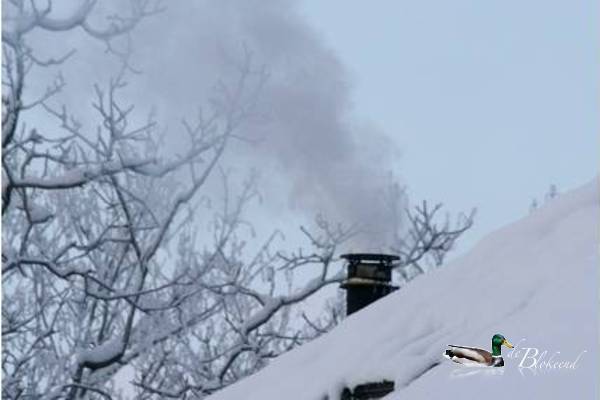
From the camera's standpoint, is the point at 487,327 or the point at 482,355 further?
the point at 487,327

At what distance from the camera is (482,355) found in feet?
16.1

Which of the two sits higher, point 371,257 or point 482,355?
point 371,257

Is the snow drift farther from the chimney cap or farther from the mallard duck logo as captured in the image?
the chimney cap

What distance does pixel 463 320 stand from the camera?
5855 millimetres

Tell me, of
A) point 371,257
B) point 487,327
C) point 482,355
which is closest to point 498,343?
point 482,355

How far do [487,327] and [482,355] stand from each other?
0.61 meters

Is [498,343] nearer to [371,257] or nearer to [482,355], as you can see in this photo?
[482,355]

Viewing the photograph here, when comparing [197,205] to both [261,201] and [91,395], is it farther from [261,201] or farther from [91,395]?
[91,395]

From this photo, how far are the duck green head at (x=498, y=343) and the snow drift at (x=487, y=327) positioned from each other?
0.04 m

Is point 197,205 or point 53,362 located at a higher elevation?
point 197,205

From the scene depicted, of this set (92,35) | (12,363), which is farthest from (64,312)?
(92,35)

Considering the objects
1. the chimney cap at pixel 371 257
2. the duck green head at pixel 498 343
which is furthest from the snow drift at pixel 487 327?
the chimney cap at pixel 371 257

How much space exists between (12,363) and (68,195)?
12.7ft

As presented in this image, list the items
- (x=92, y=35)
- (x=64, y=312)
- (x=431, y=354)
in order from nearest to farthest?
(x=431, y=354) → (x=92, y=35) → (x=64, y=312)
